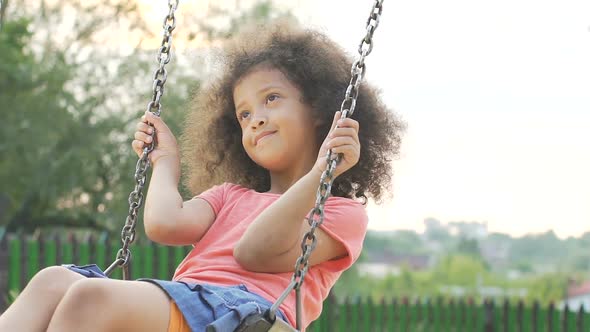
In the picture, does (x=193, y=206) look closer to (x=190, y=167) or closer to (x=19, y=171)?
(x=190, y=167)

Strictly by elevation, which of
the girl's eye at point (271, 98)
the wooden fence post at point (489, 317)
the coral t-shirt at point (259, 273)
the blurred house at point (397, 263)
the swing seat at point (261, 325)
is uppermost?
the girl's eye at point (271, 98)

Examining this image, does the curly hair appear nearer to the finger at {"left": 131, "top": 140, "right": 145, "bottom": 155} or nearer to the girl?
the girl

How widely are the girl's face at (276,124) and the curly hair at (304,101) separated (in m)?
0.04

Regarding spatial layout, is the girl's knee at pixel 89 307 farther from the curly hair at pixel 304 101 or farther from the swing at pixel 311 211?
the curly hair at pixel 304 101

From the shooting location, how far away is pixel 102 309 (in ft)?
6.28

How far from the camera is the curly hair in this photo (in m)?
2.72

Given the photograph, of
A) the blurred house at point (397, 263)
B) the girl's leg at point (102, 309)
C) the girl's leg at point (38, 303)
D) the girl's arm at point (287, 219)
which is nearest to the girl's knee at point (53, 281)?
the girl's leg at point (38, 303)

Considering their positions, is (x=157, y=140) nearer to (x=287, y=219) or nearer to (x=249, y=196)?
(x=249, y=196)

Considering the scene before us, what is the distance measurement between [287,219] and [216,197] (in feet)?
1.64

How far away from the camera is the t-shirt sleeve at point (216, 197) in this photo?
8.75 feet

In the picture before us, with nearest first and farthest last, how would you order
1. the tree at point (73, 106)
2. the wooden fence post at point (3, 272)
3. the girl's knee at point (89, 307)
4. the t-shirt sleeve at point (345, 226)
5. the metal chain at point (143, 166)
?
the girl's knee at point (89, 307) < the t-shirt sleeve at point (345, 226) < the metal chain at point (143, 166) < the wooden fence post at point (3, 272) < the tree at point (73, 106)

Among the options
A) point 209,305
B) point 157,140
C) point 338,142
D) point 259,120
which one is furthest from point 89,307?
point 157,140

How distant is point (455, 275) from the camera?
125 ft

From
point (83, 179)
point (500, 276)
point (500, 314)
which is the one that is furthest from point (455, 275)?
point (500, 314)
